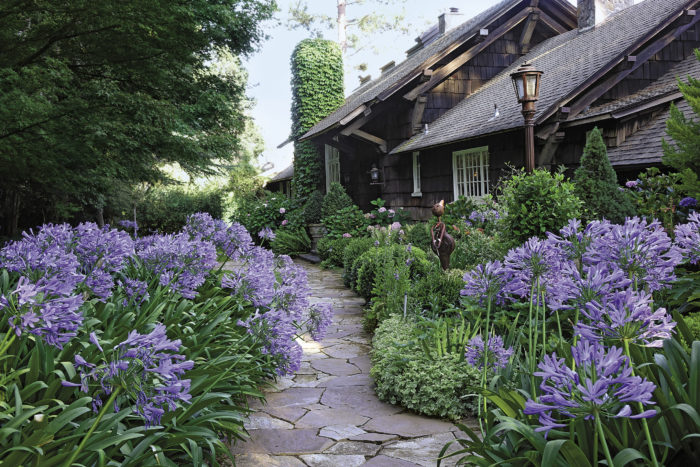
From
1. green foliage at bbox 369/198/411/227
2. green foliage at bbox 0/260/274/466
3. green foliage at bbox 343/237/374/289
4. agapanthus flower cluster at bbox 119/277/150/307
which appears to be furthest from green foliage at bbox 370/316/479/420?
green foliage at bbox 369/198/411/227

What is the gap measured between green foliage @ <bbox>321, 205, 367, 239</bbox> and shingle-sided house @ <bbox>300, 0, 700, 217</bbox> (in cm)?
141

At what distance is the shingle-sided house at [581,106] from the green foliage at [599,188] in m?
1.69

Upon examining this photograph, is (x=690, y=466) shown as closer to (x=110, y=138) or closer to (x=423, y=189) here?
(x=110, y=138)

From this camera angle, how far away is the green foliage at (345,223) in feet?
46.6

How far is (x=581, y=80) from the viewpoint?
977 centimetres

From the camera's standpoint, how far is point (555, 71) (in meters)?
11.5

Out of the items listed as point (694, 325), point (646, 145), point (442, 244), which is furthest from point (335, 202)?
point (694, 325)

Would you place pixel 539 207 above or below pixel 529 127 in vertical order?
below

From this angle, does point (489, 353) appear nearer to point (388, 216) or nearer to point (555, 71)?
point (555, 71)

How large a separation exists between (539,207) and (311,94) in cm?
1356

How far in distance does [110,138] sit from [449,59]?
9508mm

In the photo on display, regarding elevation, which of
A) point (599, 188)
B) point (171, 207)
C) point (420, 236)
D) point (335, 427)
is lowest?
point (335, 427)

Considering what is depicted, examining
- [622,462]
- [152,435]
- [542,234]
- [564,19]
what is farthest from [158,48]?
[564,19]

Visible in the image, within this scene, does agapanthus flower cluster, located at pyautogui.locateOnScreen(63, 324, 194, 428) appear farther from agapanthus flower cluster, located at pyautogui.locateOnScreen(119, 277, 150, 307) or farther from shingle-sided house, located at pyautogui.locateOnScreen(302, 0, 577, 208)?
shingle-sided house, located at pyautogui.locateOnScreen(302, 0, 577, 208)
